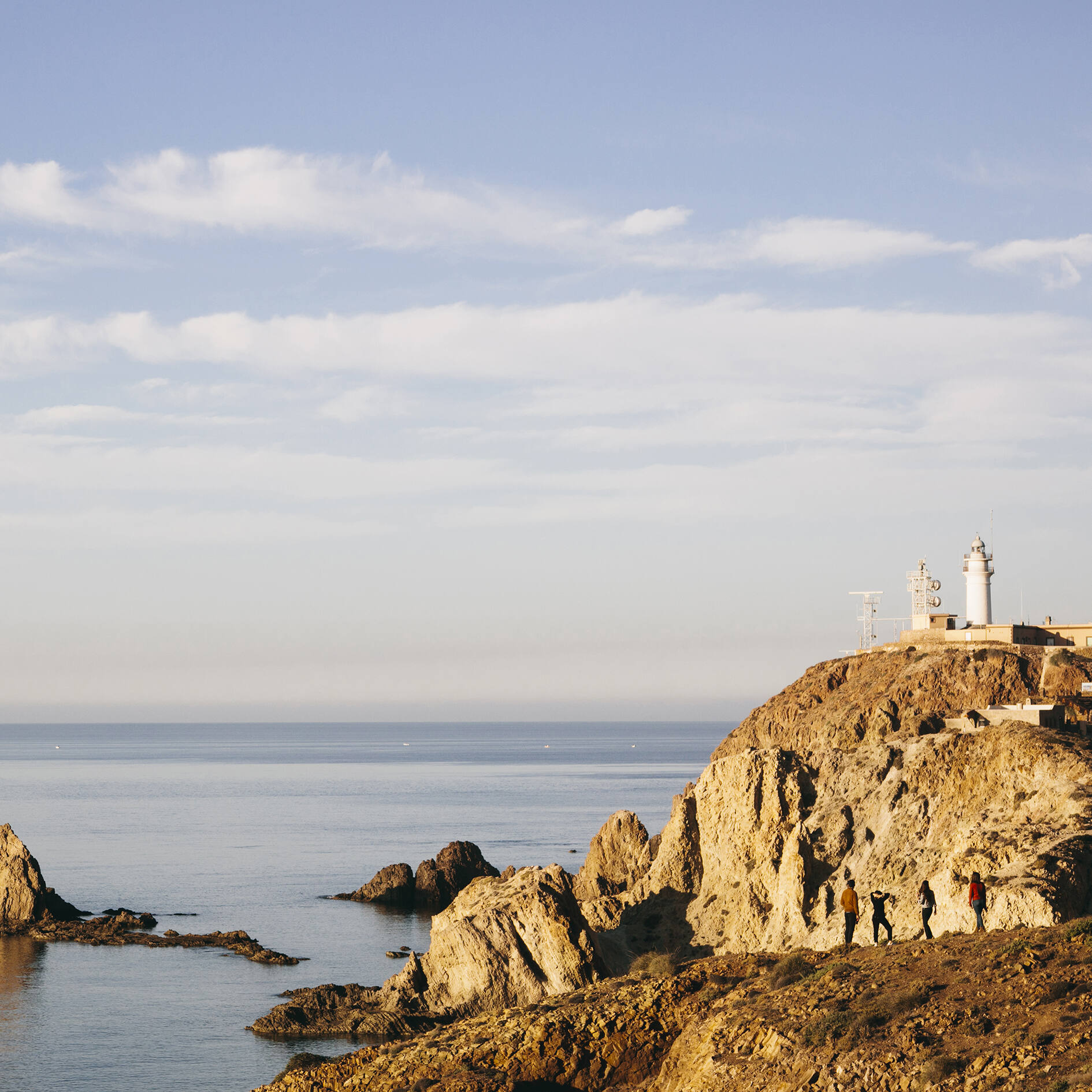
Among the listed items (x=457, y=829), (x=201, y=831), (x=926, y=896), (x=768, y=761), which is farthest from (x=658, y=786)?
(x=926, y=896)

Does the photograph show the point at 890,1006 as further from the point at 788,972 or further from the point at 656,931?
the point at 656,931

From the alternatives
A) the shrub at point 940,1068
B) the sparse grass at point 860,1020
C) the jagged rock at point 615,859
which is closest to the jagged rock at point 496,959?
the sparse grass at point 860,1020

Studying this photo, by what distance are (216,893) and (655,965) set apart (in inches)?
2234

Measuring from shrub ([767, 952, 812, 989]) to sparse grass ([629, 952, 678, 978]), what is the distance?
→ 3.27 m

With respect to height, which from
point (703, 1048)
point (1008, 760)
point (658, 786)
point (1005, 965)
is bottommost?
point (658, 786)

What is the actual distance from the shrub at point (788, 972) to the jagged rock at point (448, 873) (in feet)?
175

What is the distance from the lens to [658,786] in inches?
7047

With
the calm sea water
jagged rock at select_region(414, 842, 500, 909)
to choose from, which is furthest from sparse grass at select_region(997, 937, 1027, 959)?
jagged rock at select_region(414, 842, 500, 909)

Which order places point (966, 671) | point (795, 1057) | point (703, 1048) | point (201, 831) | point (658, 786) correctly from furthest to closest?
point (658, 786) → point (201, 831) → point (966, 671) → point (703, 1048) → point (795, 1057)

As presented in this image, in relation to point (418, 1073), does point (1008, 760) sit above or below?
above

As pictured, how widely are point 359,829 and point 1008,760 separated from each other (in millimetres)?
94383

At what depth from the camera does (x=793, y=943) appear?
44.3 m

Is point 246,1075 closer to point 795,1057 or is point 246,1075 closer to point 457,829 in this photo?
point 795,1057

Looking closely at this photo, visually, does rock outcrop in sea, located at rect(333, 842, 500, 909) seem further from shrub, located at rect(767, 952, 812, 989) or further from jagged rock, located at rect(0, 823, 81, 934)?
shrub, located at rect(767, 952, 812, 989)
